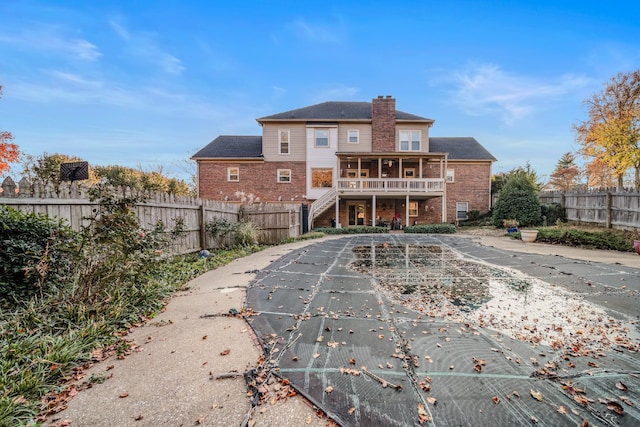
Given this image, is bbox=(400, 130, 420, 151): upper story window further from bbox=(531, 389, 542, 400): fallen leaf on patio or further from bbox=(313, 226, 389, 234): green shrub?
bbox=(531, 389, 542, 400): fallen leaf on patio

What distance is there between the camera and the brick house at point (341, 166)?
63.5 ft

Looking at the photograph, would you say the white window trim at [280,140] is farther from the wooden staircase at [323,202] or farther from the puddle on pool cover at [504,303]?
the puddle on pool cover at [504,303]

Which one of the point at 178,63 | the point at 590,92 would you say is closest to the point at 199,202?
the point at 178,63

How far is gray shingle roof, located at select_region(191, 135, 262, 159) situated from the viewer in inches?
780

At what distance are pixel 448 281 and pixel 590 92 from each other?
2415 cm

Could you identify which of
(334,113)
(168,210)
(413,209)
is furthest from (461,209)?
(168,210)

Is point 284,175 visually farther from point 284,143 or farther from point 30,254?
point 30,254

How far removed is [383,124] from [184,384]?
1976 cm

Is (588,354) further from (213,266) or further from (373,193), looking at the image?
(373,193)

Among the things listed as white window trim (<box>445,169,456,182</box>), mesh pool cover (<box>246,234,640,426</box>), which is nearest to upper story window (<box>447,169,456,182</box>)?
white window trim (<box>445,169,456,182</box>)

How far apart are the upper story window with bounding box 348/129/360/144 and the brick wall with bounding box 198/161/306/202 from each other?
12.8 feet

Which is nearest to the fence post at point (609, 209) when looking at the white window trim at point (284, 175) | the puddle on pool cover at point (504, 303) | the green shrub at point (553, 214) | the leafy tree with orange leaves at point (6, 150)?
the green shrub at point (553, 214)

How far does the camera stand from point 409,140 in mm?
19812

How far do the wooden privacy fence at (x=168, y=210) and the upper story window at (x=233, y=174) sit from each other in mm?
8146
